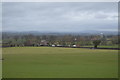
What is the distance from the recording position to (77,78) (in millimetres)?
13852

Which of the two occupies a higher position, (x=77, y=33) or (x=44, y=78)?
(x=77, y=33)

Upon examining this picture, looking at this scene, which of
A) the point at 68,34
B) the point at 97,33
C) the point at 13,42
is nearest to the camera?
the point at 13,42

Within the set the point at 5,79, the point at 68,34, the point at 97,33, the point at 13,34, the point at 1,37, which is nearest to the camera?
the point at 5,79

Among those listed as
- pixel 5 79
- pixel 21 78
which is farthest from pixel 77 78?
pixel 5 79

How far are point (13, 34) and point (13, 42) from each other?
7844 millimetres

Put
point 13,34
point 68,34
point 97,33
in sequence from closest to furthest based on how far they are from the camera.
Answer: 1. point 13,34
2. point 97,33
3. point 68,34

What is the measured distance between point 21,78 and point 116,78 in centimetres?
604

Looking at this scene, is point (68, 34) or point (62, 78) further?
point (68, 34)

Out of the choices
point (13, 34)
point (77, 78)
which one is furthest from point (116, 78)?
point (13, 34)

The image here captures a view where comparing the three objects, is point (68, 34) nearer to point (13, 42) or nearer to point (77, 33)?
point (77, 33)

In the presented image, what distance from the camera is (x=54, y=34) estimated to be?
252 feet

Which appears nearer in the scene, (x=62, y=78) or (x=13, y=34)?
(x=62, y=78)

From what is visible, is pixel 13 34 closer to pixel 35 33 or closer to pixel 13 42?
pixel 13 42

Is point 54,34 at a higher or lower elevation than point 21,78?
higher
